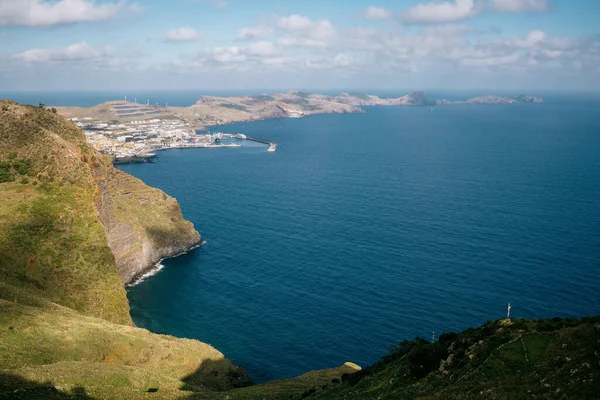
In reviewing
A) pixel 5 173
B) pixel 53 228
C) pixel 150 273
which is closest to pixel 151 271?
pixel 150 273

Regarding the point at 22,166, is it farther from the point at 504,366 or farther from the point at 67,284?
the point at 504,366

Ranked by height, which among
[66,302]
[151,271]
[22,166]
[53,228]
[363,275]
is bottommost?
[151,271]

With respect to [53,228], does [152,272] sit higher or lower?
lower

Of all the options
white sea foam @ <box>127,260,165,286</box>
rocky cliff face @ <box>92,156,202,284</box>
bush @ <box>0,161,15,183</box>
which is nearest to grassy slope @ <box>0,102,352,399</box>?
bush @ <box>0,161,15,183</box>

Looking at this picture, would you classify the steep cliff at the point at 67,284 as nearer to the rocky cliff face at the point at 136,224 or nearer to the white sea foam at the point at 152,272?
the rocky cliff face at the point at 136,224

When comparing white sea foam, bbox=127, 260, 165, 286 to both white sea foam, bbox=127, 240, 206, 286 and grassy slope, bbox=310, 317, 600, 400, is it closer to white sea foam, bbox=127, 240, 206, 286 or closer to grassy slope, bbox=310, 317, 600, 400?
white sea foam, bbox=127, 240, 206, 286

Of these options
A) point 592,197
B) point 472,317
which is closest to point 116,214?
point 472,317

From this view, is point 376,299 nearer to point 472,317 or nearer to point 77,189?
point 472,317

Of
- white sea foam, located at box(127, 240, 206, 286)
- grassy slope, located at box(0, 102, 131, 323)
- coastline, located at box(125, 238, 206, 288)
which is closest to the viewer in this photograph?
grassy slope, located at box(0, 102, 131, 323)
